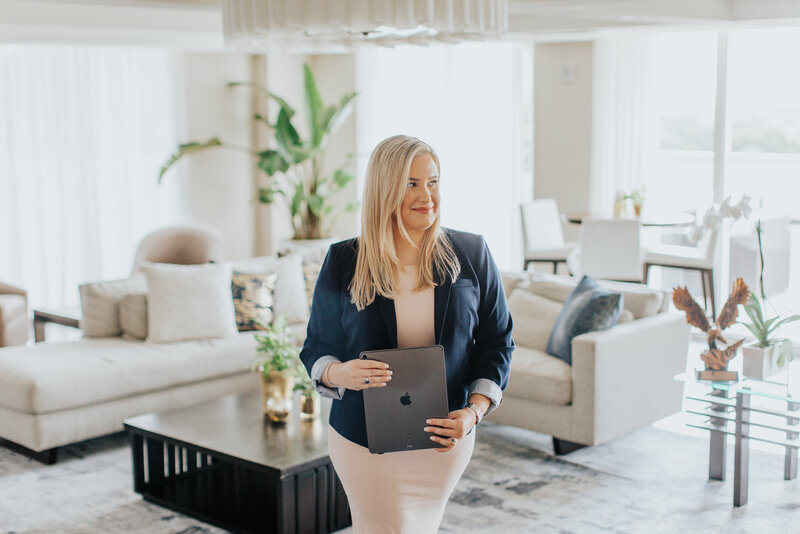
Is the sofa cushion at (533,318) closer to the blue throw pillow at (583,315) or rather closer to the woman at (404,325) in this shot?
the blue throw pillow at (583,315)

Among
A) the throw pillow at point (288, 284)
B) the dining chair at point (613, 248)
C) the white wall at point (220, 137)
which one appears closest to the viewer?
the throw pillow at point (288, 284)

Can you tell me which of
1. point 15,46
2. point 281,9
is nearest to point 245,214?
point 15,46

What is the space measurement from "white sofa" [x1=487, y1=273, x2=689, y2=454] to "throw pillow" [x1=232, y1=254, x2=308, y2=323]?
135 centimetres

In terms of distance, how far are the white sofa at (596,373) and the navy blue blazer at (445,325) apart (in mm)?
2160

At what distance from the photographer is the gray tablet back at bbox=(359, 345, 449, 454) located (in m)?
1.98

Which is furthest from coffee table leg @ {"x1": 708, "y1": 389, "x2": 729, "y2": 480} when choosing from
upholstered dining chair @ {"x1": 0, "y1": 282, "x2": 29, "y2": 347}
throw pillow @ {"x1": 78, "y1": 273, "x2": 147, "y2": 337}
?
upholstered dining chair @ {"x1": 0, "y1": 282, "x2": 29, "y2": 347}

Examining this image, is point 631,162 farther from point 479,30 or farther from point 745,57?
point 479,30

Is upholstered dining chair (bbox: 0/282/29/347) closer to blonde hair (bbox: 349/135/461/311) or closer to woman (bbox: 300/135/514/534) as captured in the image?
woman (bbox: 300/135/514/534)

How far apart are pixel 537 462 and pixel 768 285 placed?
11.0ft

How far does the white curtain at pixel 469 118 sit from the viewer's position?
26.1 ft

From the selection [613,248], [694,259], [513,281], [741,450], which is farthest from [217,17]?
[741,450]

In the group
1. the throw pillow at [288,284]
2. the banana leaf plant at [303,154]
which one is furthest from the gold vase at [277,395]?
the banana leaf plant at [303,154]

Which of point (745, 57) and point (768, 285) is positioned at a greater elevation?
point (745, 57)

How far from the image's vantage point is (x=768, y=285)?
268 inches
